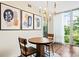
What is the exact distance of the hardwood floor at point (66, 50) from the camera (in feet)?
5.10

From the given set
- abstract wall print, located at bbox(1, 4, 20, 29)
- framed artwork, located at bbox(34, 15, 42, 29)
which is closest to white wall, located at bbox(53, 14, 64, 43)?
framed artwork, located at bbox(34, 15, 42, 29)

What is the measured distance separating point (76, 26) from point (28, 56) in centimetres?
87

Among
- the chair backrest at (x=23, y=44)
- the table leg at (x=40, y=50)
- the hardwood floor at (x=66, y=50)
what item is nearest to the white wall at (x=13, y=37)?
the chair backrest at (x=23, y=44)

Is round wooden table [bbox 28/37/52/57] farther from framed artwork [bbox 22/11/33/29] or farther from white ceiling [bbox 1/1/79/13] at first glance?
white ceiling [bbox 1/1/79/13]

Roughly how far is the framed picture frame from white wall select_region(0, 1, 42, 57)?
2.5 inches

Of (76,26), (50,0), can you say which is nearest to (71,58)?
(76,26)

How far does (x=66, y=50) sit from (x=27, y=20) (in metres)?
0.77

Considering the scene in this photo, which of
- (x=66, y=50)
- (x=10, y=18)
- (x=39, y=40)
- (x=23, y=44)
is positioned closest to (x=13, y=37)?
(x=23, y=44)

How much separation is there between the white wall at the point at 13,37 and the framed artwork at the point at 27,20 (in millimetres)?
65

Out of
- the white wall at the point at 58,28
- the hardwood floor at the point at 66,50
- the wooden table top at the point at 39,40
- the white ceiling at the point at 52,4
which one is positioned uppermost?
the white ceiling at the point at 52,4

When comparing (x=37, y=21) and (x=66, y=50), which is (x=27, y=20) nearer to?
(x=37, y=21)

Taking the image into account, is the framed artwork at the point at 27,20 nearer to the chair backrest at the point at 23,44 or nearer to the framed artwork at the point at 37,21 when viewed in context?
the framed artwork at the point at 37,21

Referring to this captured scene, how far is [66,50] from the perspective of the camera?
5.22ft

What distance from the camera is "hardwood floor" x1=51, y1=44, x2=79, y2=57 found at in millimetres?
1555
